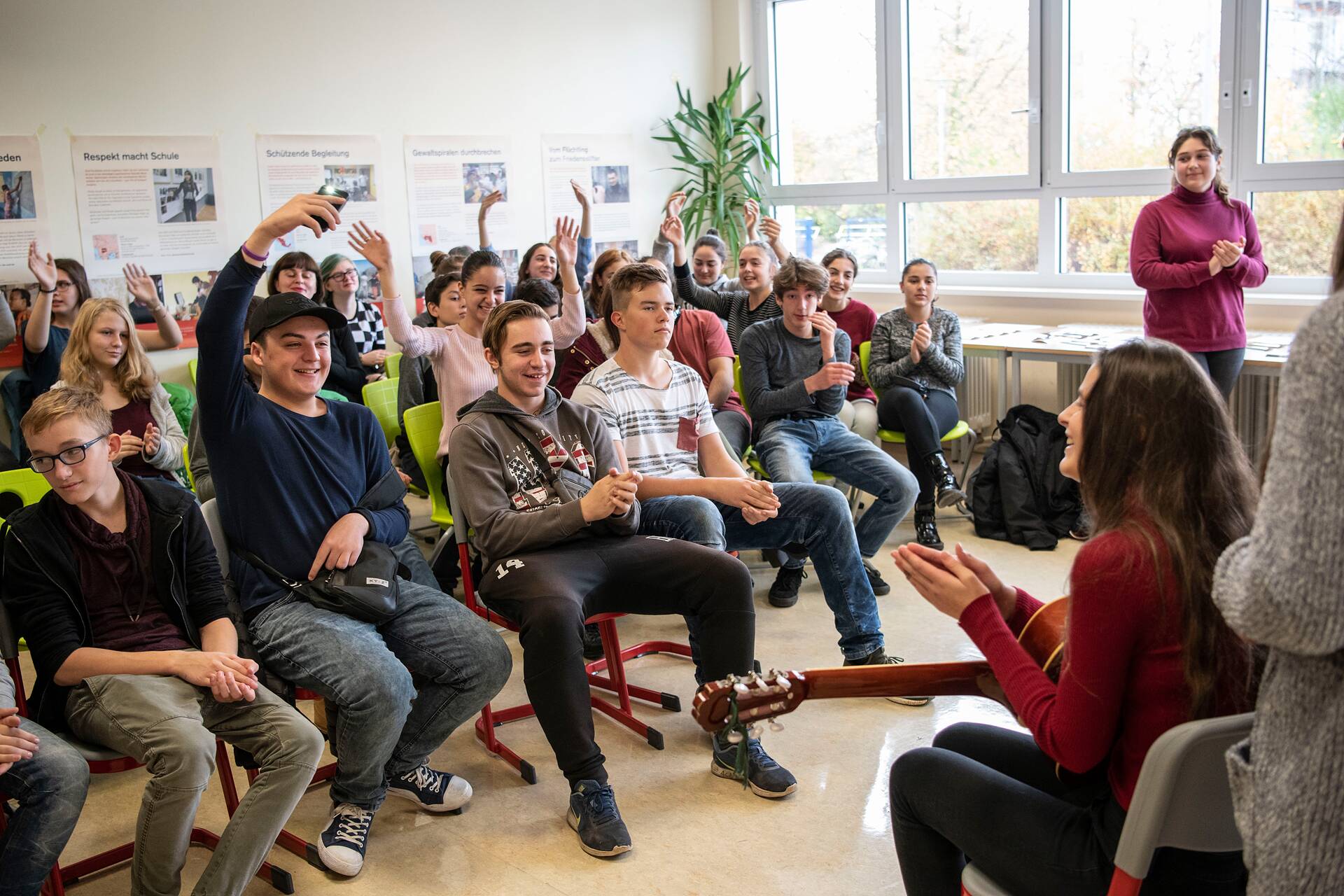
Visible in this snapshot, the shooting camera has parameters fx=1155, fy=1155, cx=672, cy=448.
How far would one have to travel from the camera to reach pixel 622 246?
6.93 m

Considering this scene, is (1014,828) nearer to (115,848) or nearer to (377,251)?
(115,848)

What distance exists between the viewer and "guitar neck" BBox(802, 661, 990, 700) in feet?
5.68

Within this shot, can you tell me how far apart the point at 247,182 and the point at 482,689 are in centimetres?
357

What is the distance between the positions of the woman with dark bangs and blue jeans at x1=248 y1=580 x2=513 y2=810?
1203 millimetres

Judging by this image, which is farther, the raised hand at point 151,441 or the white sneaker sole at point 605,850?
the raised hand at point 151,441

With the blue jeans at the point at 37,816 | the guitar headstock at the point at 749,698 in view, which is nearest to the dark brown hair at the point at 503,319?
the blue jeans at the point at 37,816

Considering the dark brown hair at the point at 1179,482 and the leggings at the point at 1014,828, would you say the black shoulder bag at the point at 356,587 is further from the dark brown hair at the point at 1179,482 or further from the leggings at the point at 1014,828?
the dark brown hair at the point at 1179,482

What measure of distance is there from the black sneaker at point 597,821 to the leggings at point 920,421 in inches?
96.9

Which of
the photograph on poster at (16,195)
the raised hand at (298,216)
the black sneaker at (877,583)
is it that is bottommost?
the black sneaker at (877,583)

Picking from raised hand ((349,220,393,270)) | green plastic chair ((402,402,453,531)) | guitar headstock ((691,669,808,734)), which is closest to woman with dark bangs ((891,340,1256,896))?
guitar headstock ((691,669,808,734))

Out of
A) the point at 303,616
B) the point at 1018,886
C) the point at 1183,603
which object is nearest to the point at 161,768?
the point at 303,616

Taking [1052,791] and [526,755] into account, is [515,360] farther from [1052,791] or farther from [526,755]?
[1052,791]

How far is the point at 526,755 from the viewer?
3.02 m

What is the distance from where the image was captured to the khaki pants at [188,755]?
6.95 feet
